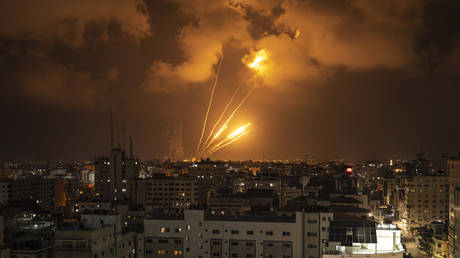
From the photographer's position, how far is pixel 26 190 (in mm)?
37656

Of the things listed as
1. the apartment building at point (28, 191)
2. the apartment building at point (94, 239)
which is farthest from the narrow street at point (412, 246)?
the apartment building at point (28, 191)

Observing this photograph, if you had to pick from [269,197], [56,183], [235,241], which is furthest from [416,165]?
[235,241]

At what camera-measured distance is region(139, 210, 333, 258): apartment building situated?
708 inches

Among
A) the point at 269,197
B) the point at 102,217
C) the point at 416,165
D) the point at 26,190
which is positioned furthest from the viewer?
the point at 416,165

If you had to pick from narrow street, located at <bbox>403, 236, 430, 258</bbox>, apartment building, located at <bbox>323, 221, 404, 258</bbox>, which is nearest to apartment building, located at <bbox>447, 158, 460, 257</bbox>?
narrow street, located at <bbox>403, 236, 430, 258</bbox>

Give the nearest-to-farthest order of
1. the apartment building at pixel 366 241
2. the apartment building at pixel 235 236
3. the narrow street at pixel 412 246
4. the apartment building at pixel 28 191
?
the apartment building at pixel 366 241 → the apartment building at pixel 235 236 → the narrow street at pixel 412 246 → the apartment building at pixel 28 191

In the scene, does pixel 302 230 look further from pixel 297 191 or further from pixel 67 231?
pixel 297 191

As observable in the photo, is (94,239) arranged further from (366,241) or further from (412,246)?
(412,246)

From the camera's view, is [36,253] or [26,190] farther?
[26,190]

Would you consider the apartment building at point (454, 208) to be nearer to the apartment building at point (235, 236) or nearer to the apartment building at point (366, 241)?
the apartment building at point (235, 236)

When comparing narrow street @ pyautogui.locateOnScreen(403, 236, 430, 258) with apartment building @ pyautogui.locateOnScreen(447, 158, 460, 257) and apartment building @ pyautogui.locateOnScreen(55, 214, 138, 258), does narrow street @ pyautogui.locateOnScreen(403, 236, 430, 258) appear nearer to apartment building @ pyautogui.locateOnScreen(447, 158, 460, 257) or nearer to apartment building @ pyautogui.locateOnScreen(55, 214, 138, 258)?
apartment building @ pyautogui.locateOnScreen(447, 158, 460, 257)

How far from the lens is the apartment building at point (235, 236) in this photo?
18.0m

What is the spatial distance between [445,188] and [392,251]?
30343 mm

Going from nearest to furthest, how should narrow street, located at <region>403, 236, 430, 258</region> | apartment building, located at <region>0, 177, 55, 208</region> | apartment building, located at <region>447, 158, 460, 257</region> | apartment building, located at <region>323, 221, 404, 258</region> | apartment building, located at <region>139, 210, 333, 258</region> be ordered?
1. apartment building, located at <region>323, 221, 404, 258</region>
2. apartment building, located at <region>139, 210, 333, 258</region>
3. apartment building, located at <region>447, 158, 460, 257</region>
4. narrow street, located at <region>403, 236, 430, 258</region>
5. apartment building, located at <region>0, 177, 55, 208</region>
